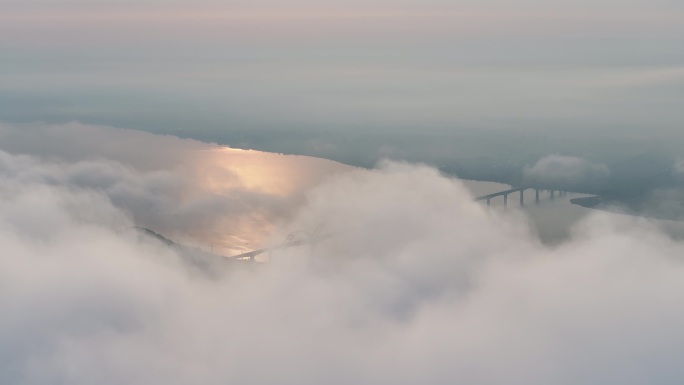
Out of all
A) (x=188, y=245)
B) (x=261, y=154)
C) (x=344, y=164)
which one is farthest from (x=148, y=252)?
(x=261, y=154)

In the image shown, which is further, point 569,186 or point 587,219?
point 569,186

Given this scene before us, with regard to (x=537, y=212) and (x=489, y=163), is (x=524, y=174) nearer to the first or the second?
(x=489, y=163)

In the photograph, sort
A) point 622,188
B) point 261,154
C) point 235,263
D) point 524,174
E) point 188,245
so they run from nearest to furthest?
1. point 235,263
2. point 188,245
3. point 622,188
4. point 524,174
5. point 261,154

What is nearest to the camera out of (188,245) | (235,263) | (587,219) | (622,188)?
(235,263)

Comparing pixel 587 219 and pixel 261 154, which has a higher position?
pixel 261 154

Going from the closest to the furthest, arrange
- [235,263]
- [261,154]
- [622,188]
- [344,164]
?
[235,263] < [622,188] < [344,164] < [261,154]

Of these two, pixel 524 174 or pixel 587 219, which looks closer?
pixel 587 219

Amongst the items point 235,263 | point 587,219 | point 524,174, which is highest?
point 524,174

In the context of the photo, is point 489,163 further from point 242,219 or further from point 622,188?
point 242,219

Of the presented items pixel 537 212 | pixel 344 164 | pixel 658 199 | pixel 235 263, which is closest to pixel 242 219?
pixel 235 263
